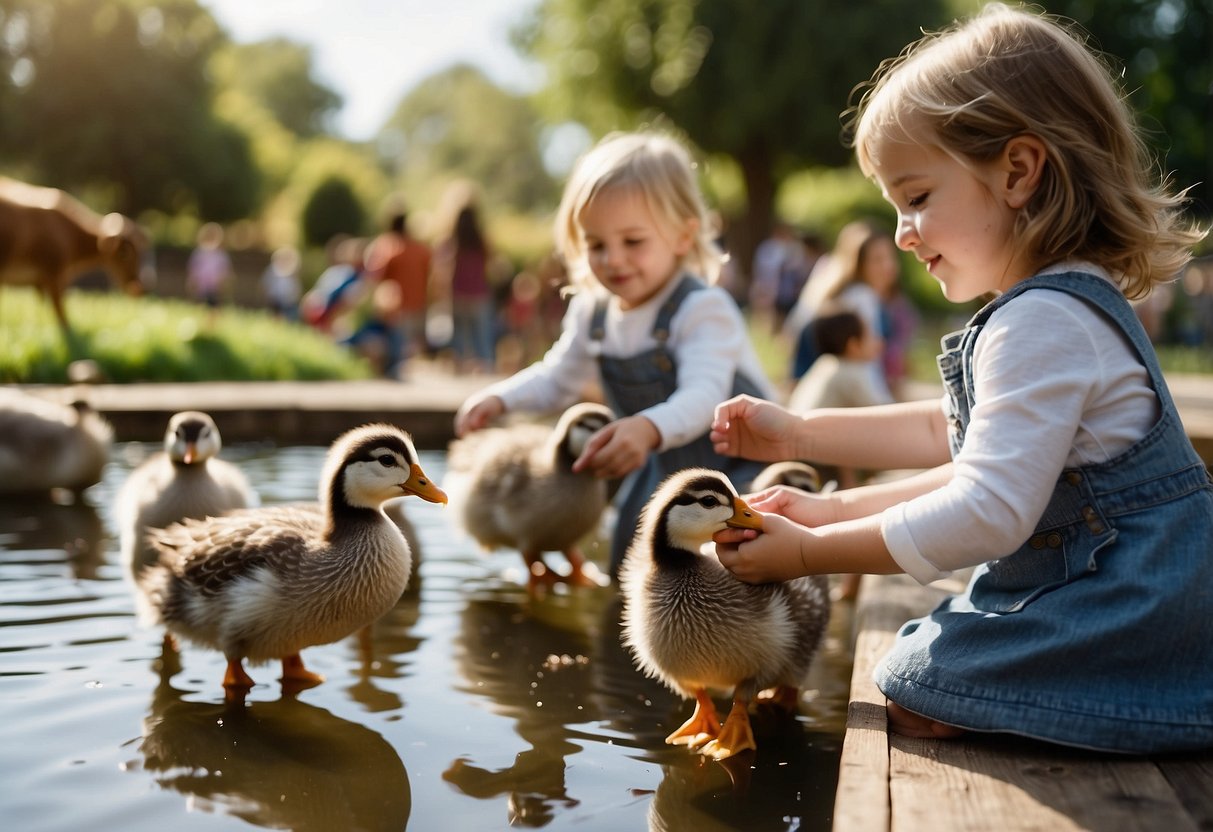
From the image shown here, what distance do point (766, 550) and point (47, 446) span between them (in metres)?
5.65

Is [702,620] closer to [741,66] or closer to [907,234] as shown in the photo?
[907,234]

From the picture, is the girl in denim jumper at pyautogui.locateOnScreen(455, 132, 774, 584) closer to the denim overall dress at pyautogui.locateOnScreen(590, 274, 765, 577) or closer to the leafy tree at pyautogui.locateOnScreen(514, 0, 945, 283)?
the denim overall dress at pyautogui.locateOnScreen(590, 274, 765, 577)

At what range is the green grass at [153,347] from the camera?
11.8m

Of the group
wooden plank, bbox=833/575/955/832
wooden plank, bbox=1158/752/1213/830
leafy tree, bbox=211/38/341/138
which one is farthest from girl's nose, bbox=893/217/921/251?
leafy tree, bbox=211/38/341/138

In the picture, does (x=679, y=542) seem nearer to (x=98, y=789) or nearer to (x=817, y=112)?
(x=98, y=789)

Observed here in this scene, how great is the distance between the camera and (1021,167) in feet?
8.98

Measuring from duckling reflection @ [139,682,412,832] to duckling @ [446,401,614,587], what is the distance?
6.24 ft

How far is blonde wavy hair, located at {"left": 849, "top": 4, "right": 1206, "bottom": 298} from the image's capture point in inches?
106

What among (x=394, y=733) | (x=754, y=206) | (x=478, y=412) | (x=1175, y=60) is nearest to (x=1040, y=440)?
(x=394, y=733)

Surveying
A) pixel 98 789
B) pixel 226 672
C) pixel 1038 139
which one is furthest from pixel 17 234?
pixel 1038 139

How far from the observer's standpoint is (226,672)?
13.1ft

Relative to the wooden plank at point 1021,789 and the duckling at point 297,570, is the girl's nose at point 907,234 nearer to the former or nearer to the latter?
the wooden plank at point 1021,789

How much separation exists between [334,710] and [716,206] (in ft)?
140

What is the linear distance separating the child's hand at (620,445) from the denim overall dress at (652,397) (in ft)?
2.18
